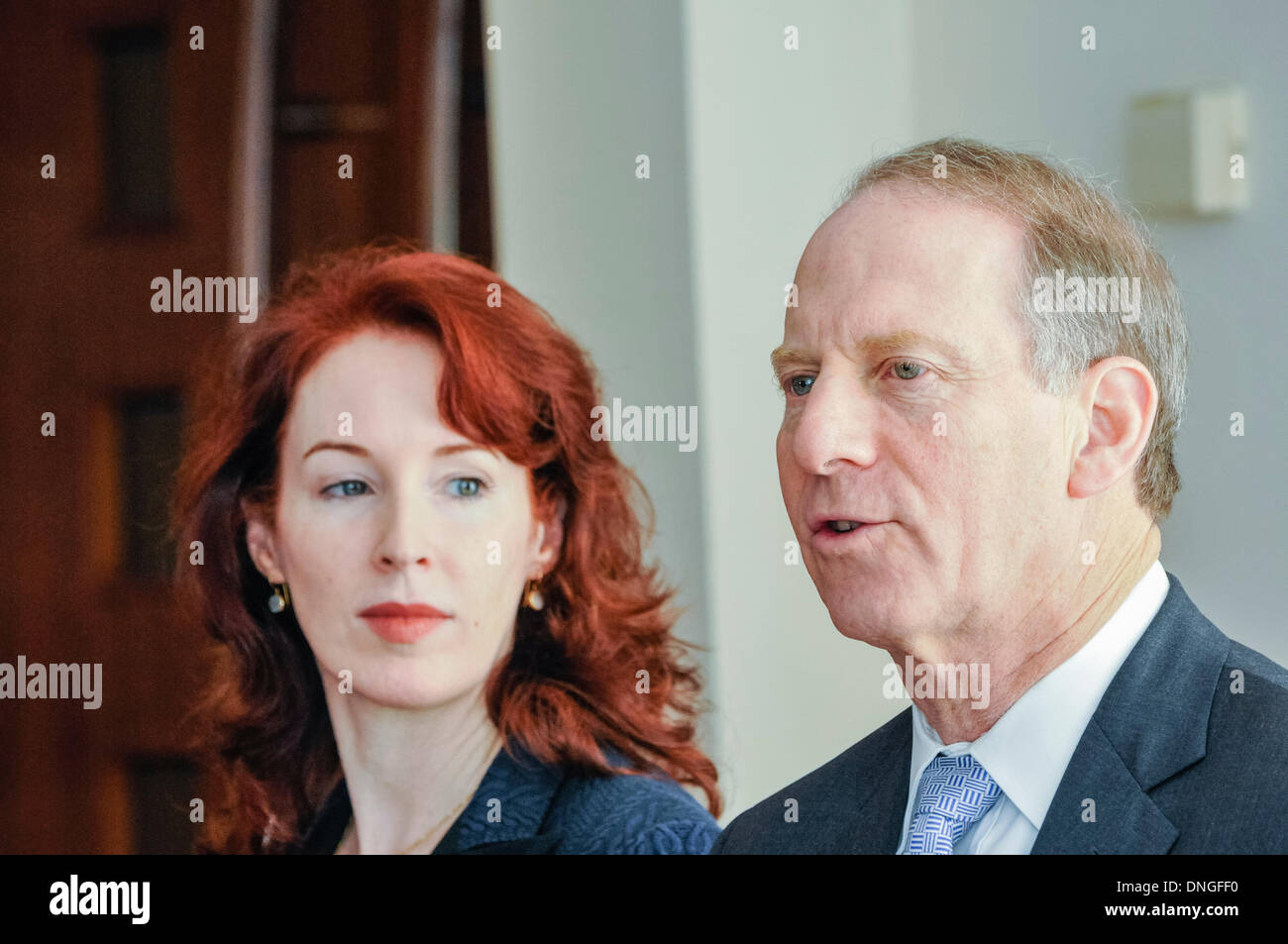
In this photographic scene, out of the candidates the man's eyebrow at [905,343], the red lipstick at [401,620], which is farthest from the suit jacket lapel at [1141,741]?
the red lipstick at [401,620]

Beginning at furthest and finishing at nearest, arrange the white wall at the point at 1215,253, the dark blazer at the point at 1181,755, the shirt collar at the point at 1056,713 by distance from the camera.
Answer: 1. the white wall at the point at 1215,253
2. the shirt collar at the point at 1056,713
3. the dark blazer at the point at 1181,755

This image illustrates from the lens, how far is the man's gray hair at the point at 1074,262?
1.63 metres

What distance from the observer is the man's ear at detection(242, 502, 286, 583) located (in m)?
2.00

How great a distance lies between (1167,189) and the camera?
194 centimetres

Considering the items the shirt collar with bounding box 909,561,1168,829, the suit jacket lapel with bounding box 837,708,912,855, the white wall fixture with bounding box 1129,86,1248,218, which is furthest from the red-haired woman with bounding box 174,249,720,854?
the white wall fixture with bounding box 1129,86,1248,218

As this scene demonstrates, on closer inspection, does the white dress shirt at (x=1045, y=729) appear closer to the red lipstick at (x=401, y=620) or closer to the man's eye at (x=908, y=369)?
the man's eye at (x=908, y=369)

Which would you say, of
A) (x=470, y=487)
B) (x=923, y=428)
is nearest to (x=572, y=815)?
(x=470, y=487)

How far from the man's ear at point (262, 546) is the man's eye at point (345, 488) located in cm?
12

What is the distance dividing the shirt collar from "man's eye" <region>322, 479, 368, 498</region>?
0.86 metres

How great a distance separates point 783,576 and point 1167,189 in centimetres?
74

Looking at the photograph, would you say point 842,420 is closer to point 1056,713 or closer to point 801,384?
point 801,384

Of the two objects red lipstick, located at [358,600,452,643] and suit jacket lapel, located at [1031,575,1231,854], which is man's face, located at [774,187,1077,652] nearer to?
suit jacket lapel, located at [1031,575,1231,854]
